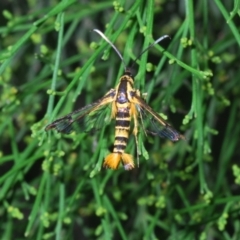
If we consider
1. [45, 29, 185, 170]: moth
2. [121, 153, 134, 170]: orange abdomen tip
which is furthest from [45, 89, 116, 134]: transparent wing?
[121, 153, 134, 170]: orange abdomen tip

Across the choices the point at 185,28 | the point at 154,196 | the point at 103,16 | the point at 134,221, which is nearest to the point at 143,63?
the point at 185,28

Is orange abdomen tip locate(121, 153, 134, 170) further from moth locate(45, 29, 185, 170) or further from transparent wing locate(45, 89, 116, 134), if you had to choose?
transparent wing locate(45, 89, 116, 134)

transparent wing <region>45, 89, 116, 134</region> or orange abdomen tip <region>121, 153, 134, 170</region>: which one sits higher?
transparent wing <region>45, 89, 116, 134</region>

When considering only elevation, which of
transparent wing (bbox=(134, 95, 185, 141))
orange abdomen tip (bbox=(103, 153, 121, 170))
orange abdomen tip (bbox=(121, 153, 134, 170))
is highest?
transparent wing (bbox=(134, 95, 185, 141))

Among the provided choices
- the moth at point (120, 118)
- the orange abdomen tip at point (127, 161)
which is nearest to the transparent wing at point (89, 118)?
the moth at point (120, 118)

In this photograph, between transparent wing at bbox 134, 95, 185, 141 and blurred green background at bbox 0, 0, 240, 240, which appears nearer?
transparent wing at bbox 134, 95, 185, 141

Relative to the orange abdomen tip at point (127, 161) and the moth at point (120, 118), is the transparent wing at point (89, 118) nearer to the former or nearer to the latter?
the moth at point (120, 118)
